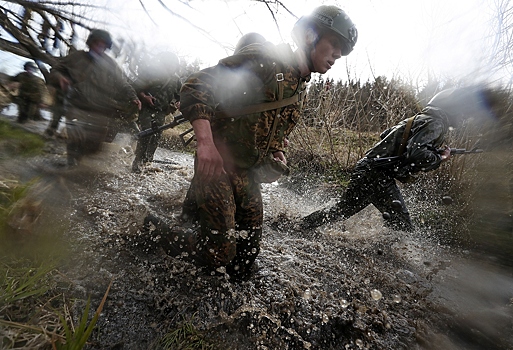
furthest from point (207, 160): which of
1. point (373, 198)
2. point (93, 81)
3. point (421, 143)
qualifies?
point (421, 143)

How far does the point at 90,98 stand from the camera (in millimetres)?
2734

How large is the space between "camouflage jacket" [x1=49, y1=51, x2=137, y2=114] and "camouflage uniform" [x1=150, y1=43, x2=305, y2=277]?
1178mm

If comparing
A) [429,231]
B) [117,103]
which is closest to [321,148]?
[429,231]

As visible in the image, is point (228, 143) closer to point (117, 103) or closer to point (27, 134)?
point (27, 134)

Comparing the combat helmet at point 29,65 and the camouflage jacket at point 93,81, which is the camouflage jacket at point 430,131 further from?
the combat helmet at point 29,65

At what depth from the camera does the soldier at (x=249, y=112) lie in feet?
6.33

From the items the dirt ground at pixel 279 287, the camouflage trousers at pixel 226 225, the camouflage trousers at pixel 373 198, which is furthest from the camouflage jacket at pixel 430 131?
the camouflage trousers at pixel 226 225

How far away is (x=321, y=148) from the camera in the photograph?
23.0 feet

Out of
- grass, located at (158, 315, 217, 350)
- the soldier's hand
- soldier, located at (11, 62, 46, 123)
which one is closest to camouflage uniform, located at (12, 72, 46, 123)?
soldier, located at (11, 62, 46, 123)

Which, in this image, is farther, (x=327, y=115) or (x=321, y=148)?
(x=321, y=148)

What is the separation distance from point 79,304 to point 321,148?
6193 millimetres

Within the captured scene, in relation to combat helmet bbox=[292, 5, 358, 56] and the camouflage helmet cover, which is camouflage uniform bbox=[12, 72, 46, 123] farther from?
the camouflage helmet cover

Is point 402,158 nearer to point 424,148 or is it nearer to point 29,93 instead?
point 424,148

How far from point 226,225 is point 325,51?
155 centimetres
